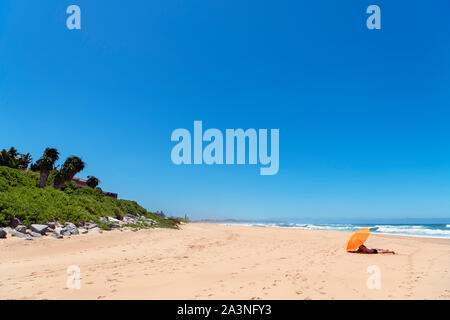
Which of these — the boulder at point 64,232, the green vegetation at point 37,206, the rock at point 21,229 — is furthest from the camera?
the boulder at point 64,232

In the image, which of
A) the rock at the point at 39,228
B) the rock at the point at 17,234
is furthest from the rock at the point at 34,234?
the rock at the point at 17,234

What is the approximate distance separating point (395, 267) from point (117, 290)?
1006 cm

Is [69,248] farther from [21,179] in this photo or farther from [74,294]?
[21,179]

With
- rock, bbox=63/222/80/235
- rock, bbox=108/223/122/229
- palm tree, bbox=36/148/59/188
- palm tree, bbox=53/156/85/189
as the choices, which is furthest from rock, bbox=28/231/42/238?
palm tree, bbox=53/156/85/189

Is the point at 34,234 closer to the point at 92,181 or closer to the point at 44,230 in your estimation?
the point at 44,230

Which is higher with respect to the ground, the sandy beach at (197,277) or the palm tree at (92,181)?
the palm tree at (92,181)

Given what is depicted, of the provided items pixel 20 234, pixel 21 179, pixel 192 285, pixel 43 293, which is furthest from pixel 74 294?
pixel 21 179

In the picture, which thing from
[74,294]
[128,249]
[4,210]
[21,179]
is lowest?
[128,249]

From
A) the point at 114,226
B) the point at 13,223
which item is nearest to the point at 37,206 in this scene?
the point at 13,223

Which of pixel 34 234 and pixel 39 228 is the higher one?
pixel 39 228

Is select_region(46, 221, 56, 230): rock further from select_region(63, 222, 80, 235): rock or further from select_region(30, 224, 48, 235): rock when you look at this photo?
select_region(30, 224, 48, 235): rock

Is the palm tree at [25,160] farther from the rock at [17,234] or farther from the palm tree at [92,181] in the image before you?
the rock at [17,234]

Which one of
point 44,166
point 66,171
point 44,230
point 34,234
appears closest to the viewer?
point 34,234

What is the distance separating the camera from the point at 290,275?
7.80m
